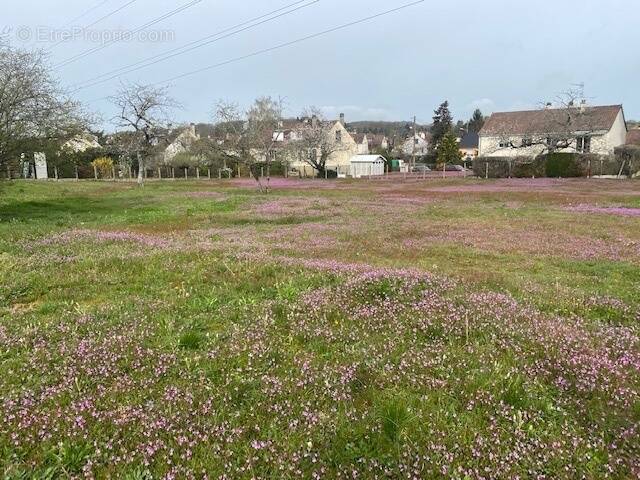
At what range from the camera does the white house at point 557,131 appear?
2744 inches

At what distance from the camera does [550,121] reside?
7162cm

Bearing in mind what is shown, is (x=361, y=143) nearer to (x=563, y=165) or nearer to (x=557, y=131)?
(x=557, y=131)

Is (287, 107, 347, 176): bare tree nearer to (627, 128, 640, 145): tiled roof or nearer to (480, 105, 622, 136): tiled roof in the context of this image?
(480, 105, 622, 136): tiled roof

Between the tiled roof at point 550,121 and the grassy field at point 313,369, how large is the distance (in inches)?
2676

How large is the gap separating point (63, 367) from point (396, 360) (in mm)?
3905

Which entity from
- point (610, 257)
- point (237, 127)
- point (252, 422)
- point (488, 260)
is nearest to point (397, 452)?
point (252, 422)

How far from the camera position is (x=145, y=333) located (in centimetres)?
641

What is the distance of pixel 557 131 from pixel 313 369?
7535 centimetres

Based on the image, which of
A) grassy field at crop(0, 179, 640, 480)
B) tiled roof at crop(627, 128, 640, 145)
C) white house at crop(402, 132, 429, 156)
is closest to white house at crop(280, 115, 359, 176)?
white house at crop(402, 132, 429, 156)

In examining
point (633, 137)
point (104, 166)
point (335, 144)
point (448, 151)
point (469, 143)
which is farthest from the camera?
point (469, 143)

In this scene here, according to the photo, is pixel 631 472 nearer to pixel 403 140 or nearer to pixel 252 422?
pixel 252 422

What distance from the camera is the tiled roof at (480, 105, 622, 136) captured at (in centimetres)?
7100

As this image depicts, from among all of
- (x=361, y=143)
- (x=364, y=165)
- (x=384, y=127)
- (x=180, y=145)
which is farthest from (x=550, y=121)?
(x=384, y=127)

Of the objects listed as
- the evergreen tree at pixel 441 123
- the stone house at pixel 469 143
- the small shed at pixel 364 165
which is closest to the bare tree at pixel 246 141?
the small shed at pixel 364 165
